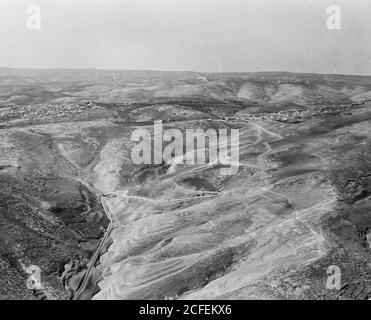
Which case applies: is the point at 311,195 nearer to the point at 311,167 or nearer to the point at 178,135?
the point at 311,167

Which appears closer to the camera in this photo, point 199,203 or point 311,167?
point 199,203

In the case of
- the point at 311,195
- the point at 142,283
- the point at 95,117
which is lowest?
the point at 142,283

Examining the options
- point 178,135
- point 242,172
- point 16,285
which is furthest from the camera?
point 178,135

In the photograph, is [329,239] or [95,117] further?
[95,117]
